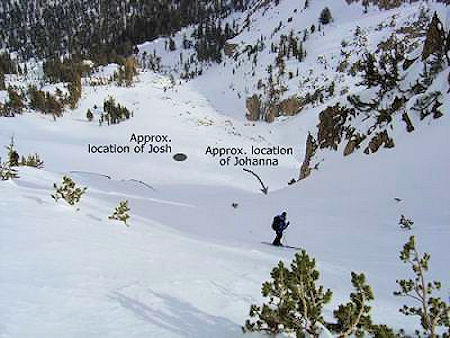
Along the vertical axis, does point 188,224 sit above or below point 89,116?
below

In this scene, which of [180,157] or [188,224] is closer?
[188,224]

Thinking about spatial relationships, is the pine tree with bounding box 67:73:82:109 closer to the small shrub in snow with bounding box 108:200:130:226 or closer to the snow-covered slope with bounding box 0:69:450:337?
the snow-covered slope with bounding box 0:69:450:337

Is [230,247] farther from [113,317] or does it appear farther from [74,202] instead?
[113,317]

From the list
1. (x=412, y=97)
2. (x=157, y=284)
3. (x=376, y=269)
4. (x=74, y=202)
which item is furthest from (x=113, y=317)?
(x=412, y=97)

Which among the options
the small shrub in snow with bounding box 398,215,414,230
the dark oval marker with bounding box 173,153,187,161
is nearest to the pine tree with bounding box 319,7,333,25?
the dark oval marker with bounding box 173,153,187,161

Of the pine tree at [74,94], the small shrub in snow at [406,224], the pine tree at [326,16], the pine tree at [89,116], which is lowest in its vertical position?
the small shrub in snow at [406,224]

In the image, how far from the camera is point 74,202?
8148 mm

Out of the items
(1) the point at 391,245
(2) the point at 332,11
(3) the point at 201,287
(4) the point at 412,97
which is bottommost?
(3) the point at 201,287

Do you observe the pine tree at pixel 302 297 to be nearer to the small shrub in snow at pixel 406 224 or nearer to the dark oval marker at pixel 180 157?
the small shrub in snow at pixel 406 224

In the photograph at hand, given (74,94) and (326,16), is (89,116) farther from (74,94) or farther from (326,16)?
(326,16)

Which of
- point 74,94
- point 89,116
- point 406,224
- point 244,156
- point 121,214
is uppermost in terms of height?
point 74,94

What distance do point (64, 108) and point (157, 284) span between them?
3004 cm

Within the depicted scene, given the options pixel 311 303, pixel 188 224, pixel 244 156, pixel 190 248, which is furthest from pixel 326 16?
pixel 311 303

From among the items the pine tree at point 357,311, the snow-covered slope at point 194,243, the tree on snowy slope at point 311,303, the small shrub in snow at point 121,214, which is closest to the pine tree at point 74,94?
the snow-covered slope at point 194,243
